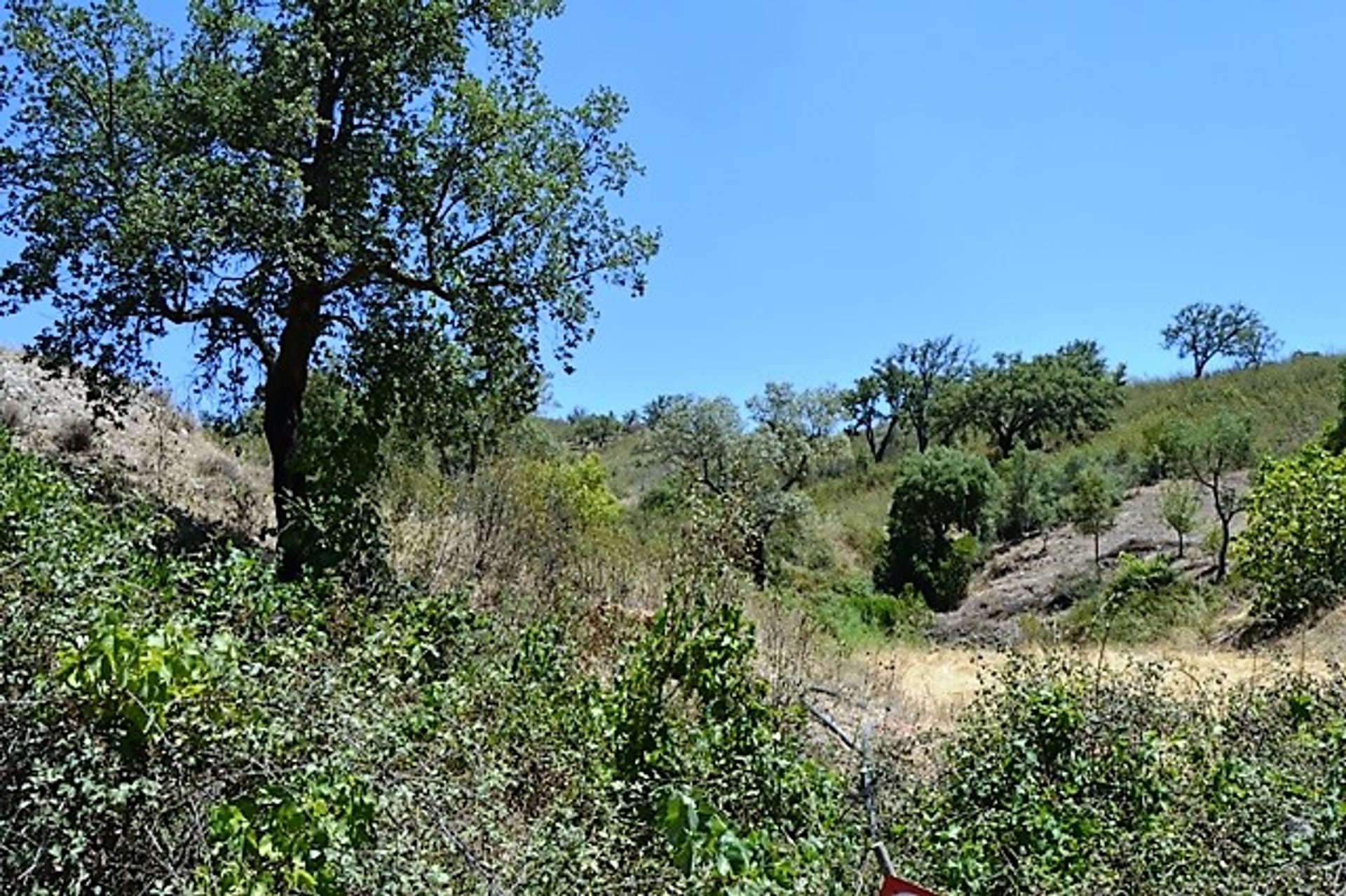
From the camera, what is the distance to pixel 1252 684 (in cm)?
612

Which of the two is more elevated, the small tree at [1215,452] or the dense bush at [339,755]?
the small tree at [1215,452]

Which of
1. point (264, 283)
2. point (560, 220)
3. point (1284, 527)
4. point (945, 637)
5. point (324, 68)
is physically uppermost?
point (324, 68)

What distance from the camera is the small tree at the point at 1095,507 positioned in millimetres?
24672

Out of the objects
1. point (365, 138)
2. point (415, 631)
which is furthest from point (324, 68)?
point (415, 631)

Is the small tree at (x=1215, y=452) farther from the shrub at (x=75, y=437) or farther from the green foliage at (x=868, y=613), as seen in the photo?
the shrub at (x=75, y=437)

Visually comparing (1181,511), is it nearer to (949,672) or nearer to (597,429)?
(949,672)

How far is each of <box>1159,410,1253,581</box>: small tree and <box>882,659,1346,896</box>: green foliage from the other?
17.9 m

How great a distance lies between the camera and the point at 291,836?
2529mm

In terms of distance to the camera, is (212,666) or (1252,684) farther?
(1252,684)

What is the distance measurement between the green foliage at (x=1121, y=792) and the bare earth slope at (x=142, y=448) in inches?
251

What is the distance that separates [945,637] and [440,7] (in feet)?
51.6

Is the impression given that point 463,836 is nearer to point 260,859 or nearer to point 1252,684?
point 260,859

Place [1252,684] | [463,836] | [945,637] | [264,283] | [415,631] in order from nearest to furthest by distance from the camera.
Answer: [463,836] → [415,631] → [1252,684] → [264,283] → [945,637]

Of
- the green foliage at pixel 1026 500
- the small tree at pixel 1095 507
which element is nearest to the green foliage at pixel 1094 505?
the small tree at pixel 1095 507
